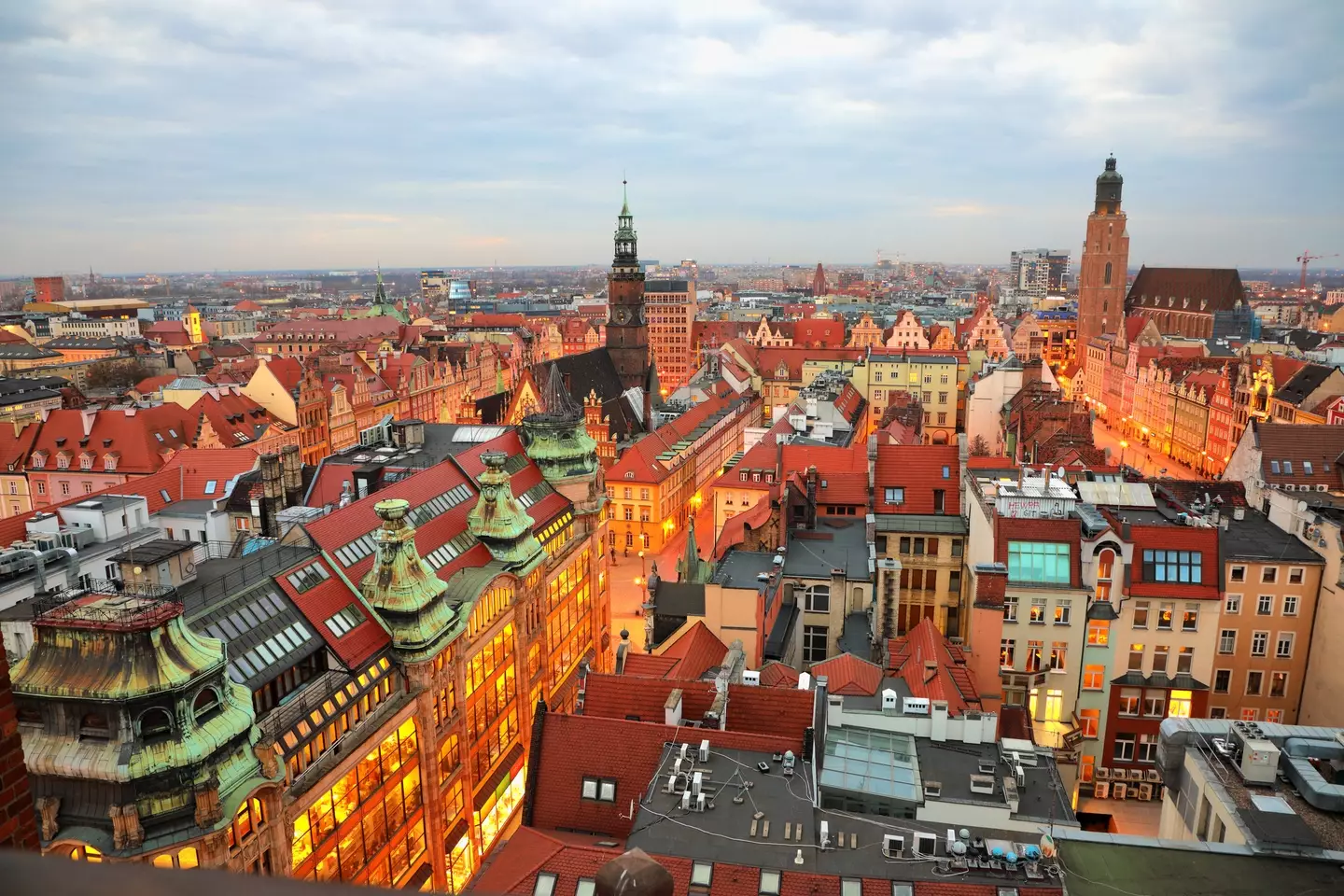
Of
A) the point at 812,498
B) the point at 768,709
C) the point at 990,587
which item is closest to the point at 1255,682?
the point at 990,587

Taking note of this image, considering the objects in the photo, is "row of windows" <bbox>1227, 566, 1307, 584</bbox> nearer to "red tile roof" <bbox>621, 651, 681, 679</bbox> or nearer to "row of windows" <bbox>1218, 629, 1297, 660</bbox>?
"row of windows" <bbox>1218, 629, 1297, 660</bbox>

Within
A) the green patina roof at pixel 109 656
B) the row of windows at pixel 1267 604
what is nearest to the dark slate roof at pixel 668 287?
the row of windows at pixel 1267 604

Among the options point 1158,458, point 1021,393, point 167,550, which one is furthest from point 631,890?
point 1158,458

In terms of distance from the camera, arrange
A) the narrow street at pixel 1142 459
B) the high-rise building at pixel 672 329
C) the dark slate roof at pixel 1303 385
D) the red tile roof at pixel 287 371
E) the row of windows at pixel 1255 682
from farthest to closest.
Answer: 1. the high-rise building at pixel 672 329
2. the narrow street at pixel 1142 459
3. the red tile roof at pixel 287 371
4. the dark slate roof at pixel 1303 385
5. the row of windows at pixel 1255 682

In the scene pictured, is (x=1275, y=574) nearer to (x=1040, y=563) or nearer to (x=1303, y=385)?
(x=1040, y=563)

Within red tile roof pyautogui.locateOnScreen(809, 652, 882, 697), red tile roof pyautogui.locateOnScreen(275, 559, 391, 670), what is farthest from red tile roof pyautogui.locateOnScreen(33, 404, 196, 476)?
red tile roof pyautogui.locateOnScreen(809, 652, 882, 697)

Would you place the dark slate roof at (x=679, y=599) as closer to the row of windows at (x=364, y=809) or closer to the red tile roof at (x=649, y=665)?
the red tile roof at (x=649, y=665)

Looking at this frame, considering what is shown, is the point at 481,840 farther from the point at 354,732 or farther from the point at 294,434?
the point at 294,434
